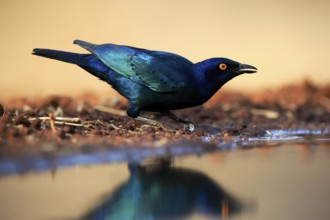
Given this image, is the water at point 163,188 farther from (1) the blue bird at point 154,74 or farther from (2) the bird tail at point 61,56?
(2) the bird tail at point 61,56

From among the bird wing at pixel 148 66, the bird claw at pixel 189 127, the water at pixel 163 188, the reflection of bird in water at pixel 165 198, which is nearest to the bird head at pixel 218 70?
the bird wing at pixel 148 66

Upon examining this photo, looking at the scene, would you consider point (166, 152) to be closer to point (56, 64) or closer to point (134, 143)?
point (134, 143)

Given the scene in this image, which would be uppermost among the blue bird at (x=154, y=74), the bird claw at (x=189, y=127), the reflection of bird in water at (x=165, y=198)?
the blue bird at (x=154, y=74)

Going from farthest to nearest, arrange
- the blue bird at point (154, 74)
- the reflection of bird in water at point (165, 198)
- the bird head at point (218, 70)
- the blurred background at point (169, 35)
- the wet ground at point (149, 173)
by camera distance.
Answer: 1. the blurred background at point (169, 35)
2. the bird head at point (218, 70)
3. the blue bird at point (154, 74)
4. the wet ground at point (149, 173)
5. the reflection of bird in water at point (165, 198)

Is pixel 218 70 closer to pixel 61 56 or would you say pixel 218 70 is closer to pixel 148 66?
pixel 148 66

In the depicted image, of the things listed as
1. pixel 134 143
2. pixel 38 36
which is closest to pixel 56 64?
pixel 38 36

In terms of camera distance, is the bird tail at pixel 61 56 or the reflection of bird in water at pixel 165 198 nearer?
the reflection of bird in water at pixel 165 198

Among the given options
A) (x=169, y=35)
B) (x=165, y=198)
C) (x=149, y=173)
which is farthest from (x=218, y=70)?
(x=169, y=35)

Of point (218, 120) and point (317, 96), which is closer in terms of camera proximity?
point (218, 120)
